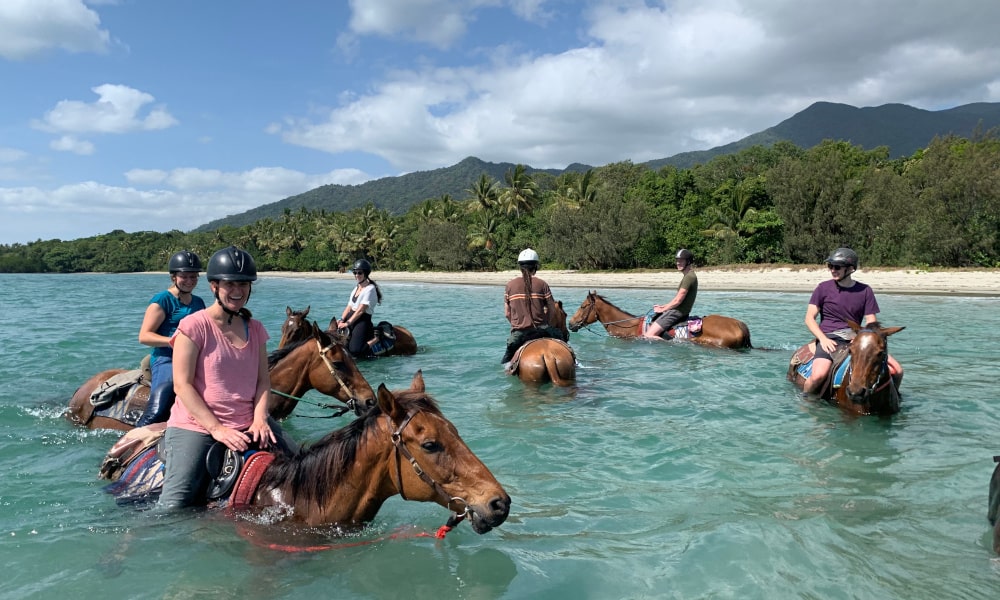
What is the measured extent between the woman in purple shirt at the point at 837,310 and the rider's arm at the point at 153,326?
7.62 metres

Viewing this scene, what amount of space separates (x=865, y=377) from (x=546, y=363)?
4388 mm

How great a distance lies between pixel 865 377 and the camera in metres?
7.14

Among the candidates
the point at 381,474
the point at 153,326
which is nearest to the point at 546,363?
the point at 153,326

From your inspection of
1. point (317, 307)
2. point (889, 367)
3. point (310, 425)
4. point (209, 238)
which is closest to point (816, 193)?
point (317, 307)

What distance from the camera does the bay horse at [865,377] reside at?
7.14 meters

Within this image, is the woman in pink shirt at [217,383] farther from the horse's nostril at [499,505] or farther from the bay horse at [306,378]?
the bay horse at [306,378]

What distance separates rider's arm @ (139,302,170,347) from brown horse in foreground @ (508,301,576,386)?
557 centimetres

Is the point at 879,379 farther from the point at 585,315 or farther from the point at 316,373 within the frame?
the point at 585,315

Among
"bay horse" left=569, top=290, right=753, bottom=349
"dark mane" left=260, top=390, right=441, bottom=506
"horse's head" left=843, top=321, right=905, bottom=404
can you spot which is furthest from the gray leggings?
"bay horse" left=569, top=290, right=753, bottom=349

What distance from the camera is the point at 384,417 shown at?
11.9ft

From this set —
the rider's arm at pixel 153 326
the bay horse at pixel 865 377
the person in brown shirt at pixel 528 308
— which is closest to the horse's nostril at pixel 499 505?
the rider's arm at pixel 153 326

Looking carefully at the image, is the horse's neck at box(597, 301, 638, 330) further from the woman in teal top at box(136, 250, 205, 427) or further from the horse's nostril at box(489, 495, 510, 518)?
the horse's nostril at box(489, 495, 510, 518)

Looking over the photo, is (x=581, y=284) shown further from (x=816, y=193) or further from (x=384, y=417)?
(x=384, y=417)

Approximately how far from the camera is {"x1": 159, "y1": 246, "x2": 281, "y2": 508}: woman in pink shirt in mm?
3807
